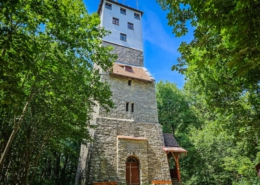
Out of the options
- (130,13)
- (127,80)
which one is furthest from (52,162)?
(130,13)

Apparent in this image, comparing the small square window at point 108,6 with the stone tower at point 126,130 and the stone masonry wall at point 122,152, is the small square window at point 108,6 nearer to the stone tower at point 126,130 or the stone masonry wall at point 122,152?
the stone tower at point 126,130

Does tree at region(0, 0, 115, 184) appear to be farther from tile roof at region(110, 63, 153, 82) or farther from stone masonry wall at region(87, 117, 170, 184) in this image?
tile roof at region(110, 63, 153, 82)

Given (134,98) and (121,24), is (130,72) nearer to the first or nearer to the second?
(134,98)

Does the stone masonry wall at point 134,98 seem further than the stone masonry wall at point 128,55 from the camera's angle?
No

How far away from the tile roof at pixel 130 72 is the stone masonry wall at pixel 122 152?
137 inches

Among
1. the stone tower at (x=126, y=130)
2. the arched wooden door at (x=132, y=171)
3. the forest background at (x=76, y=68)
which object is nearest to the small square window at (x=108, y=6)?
the stone tower at (x=126, y=130)

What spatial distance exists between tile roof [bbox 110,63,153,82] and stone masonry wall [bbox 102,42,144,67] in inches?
26.9

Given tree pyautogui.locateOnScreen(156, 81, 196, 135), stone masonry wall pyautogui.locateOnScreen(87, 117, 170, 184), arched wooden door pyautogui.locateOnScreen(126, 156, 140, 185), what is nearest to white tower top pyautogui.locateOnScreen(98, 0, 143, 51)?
stone masonry wall pyautogui.locateOnScreen(87, 117, 170, 184)

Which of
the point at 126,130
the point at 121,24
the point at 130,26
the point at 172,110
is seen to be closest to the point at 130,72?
the point at 126,130

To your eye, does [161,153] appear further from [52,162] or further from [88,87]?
[52,162]

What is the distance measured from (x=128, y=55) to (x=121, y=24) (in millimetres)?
3398

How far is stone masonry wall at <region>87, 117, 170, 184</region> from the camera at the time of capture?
366 inches

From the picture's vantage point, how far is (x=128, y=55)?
1494 centimetres

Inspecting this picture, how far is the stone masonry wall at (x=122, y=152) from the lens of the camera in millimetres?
9301
